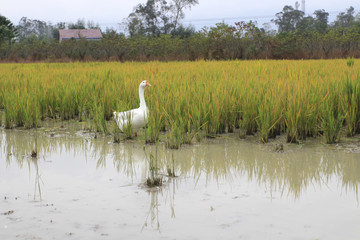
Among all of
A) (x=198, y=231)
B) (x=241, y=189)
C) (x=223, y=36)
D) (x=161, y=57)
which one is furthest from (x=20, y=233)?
(x=223, y=36)

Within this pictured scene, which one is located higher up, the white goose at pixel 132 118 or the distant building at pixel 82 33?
the distant building at pixel 82 33

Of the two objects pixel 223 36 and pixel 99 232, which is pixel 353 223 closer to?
pixel 99 232

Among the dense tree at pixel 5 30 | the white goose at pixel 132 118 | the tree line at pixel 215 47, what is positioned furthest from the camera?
the dense tree at pixel 5 30

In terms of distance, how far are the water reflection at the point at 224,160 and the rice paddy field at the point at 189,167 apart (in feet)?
0.04

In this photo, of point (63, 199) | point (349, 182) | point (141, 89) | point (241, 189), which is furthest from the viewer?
point (141, 89)

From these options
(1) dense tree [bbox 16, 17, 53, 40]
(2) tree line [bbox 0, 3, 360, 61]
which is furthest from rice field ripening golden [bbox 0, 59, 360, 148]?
(1) dense tree [bbox 16, 17, 53, 40]

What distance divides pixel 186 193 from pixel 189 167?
798 millimetres

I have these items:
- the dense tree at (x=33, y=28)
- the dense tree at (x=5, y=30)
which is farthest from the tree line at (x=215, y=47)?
the dense tree at (x=33, y=28)

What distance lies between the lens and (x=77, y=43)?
19984 millimetres

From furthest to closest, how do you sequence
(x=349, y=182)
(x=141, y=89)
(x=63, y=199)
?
(x=141, y=89) < (x=349, y=182) < (x=63, y=199)

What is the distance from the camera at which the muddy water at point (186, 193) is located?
2.49 metres

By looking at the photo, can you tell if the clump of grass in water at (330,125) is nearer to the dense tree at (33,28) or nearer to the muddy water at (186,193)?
the muddy water at (186,193)

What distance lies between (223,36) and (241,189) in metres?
15.9

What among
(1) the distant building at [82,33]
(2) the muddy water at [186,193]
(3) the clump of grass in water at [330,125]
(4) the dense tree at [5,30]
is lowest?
(2) the muddy water at [186,193]
